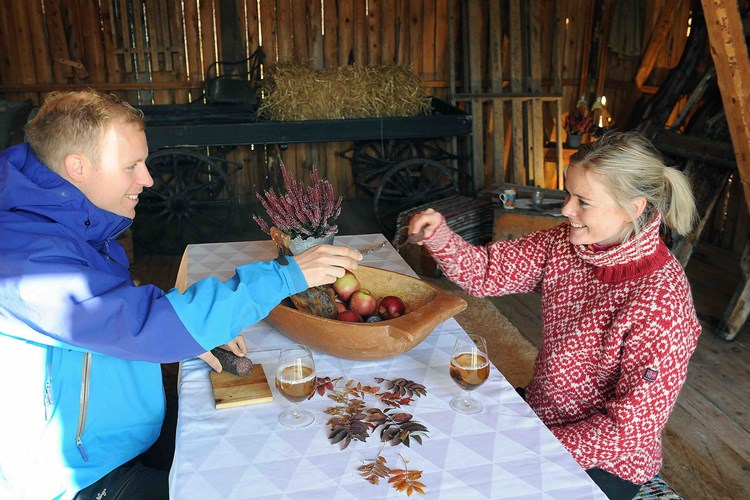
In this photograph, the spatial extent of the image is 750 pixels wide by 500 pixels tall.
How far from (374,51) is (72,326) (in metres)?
5.60

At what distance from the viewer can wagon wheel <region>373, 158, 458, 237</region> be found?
18.9 ft

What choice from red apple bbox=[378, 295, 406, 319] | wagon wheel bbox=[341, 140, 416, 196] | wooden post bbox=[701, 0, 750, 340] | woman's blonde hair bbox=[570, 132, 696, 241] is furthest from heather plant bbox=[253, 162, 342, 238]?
wagon wheel bbox=[341, 140, 416, 196]

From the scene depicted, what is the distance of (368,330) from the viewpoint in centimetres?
175

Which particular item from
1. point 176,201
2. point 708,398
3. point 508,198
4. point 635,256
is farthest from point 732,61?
point 176,201

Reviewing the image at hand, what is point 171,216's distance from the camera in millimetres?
A: 5445

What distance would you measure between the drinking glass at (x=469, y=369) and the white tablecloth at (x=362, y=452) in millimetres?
32

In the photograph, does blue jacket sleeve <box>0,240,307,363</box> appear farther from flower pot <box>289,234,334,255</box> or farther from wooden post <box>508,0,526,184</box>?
wooden post <box>508,0,526,184</box>

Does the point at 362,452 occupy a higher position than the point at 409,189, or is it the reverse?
the point at 362,452

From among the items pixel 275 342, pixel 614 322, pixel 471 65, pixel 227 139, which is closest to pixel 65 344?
pixel 275 342

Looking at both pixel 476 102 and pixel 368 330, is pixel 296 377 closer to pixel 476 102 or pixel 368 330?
pixel 368 330

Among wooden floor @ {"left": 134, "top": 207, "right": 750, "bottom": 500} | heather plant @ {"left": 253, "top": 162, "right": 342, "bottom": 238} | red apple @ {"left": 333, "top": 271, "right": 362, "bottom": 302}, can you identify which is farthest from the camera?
wooden floor @ {"left": 134, "top": 207, "right": 750, "bottom": 500}

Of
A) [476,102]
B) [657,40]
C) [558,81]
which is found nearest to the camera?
[657,40]

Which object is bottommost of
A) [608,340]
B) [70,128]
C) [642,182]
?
[608,340]

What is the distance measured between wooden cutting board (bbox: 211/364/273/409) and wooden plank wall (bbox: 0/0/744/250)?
4.62 metres
